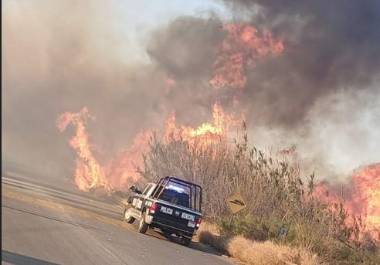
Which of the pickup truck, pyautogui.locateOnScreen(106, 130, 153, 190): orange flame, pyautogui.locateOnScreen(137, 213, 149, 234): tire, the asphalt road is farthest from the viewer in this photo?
pyautogui.locateOnScreen(106, 130, 153, 190): orange flame

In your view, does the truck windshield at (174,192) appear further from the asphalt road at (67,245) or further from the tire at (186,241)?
the asphalt road at (67,245)

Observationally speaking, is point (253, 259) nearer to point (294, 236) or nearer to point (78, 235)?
point (294, 236)

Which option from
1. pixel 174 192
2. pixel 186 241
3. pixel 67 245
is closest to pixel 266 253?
pixel 186 241

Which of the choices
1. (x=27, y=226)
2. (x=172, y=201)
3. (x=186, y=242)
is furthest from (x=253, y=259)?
(x=27, y=226)

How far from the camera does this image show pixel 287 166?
68.3 feet

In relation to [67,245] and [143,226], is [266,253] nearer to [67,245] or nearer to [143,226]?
[143,226]

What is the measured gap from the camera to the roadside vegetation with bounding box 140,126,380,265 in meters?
16.8

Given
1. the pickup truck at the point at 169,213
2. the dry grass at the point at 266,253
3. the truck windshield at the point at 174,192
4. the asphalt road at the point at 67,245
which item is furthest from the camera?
the truck windshield at the point at 174,192

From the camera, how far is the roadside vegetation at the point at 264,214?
16.8m

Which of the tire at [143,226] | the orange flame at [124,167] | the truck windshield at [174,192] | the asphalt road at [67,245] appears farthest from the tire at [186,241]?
the orange flame at [124,167]

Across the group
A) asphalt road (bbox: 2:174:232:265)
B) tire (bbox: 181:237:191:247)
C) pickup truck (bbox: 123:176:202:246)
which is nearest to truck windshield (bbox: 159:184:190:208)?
pickup truck (bbox: 123:176:202:246)

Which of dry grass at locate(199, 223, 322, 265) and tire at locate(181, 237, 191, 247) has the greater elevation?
dry grass at locate(199, 223, 322, 265)

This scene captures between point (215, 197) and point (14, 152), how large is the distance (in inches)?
2755

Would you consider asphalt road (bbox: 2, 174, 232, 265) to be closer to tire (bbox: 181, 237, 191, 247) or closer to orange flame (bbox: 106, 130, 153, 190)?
tire (bbox: 181, 237, 191, 247)
